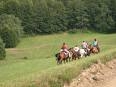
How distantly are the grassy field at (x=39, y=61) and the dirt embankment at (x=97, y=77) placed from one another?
0.37 meters

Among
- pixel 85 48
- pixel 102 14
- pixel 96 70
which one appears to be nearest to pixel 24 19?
pixel 102 14

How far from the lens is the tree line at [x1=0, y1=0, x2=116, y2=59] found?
106 m

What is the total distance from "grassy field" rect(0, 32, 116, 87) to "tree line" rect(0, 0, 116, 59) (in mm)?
5236

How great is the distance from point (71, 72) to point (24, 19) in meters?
90.0

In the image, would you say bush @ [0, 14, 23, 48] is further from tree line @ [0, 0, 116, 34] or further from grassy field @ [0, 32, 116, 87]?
tree line @ [0, 0, 116, 34]

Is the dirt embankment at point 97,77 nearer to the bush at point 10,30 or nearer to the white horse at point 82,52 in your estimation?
the white horse at point 82,52

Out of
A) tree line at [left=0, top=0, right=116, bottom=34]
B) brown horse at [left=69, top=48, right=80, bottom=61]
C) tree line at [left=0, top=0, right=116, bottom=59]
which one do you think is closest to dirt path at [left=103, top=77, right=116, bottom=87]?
brown horse at [left=69, top=48, right=80, bottom=61]

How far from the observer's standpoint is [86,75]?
17828 millimetres

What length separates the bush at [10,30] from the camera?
88.6 m

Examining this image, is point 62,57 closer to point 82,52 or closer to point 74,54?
point 74,54

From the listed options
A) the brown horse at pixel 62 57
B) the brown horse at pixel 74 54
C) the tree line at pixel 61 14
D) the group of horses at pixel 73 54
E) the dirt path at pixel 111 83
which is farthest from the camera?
the tree line at pixel 61 14

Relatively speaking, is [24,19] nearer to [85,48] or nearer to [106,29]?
[106,29]

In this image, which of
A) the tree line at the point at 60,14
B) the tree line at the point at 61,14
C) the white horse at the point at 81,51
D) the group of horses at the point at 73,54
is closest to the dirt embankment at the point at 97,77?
the group of horses at the point at 73,54

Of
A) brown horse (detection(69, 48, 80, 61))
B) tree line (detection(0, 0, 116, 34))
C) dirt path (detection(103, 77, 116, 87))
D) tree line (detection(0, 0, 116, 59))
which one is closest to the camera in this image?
dirt path (detection(103, 77, 116, 87))
